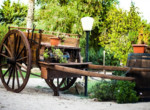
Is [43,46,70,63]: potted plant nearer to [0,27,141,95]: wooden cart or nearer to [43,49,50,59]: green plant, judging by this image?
[43,49,50,59]: green plant

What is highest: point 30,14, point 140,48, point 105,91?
point 30,14

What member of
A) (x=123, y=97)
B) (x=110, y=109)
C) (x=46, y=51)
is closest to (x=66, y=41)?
(x=46, y=51)

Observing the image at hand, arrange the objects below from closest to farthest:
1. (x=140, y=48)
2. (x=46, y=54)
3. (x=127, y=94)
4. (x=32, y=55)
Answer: (x=127, y=94) < (x=140, y=48) < (x=46, y=54) < (x=32, y=55)

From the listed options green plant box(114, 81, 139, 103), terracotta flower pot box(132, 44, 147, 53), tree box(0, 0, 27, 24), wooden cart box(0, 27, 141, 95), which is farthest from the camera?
tree box(0, 0, 27, 24)

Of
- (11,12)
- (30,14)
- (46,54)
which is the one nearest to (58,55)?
(46,54)

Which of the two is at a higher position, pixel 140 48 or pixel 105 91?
pixel 140 48

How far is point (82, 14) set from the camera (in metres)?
16.0

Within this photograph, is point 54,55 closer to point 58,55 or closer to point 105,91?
point 58,55

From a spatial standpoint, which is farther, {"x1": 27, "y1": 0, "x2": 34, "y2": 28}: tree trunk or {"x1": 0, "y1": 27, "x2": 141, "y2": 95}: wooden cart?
{"x1": 27, "y1": 0, "x2": 34, "y2": 28}: tree trunk

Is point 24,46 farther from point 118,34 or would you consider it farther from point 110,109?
point 118,34

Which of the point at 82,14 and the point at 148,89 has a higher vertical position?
the point at 82,14

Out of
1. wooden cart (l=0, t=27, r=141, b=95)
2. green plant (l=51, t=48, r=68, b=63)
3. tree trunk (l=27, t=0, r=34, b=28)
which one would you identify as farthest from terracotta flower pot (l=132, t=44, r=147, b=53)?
tree trunk (l=27, t=0, r=34, b=28)

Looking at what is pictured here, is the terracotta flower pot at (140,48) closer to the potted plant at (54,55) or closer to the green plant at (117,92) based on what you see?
the green plant at (117,92)

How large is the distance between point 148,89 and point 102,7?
44.5 ft
